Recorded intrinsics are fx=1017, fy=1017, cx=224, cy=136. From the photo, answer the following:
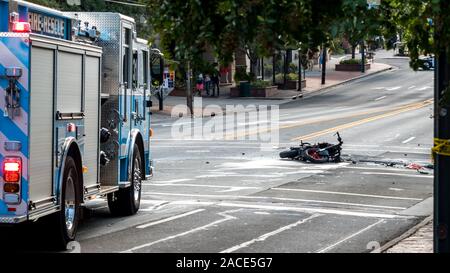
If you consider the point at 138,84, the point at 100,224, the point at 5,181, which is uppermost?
the point at 138,84

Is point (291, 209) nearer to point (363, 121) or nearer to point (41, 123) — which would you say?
point (41, 123)

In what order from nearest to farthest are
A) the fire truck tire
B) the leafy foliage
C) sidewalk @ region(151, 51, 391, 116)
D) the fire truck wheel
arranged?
the leafy foliage
the fire truck tire
the fire truck wheel
sidewalk @ region(151, 51, 391, 116)

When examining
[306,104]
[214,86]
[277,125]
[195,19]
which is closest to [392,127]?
[277,125]

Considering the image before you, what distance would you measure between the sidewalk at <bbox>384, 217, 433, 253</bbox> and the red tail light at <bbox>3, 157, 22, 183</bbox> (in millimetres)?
4845

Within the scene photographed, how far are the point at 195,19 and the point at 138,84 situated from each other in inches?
410

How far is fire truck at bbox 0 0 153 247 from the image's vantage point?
1195 centimetres

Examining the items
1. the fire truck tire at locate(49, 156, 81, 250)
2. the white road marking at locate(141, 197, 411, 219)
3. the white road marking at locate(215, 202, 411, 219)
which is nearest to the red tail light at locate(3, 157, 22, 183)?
the fire truck tire at locate(49, 156, 81, 250)

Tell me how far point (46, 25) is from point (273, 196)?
337 inches

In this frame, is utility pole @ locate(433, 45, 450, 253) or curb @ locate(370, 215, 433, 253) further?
curb @ locate(370, 215, 433, 253)

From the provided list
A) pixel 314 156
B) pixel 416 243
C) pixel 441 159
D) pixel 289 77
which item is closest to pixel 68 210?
pixel 416 243

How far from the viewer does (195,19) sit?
755cm

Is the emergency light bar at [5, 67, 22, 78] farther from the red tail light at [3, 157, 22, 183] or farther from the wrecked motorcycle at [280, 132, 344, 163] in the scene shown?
the wrecked motorcycle at [280, 132, 344, 163]
